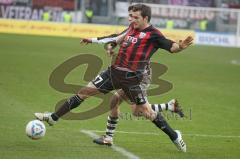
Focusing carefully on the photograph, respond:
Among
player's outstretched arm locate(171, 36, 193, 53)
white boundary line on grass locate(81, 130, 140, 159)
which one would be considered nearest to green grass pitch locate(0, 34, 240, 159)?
white boundary line on grass locate(81, 130, 140, 159)

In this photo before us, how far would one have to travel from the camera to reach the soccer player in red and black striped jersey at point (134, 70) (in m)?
10.5

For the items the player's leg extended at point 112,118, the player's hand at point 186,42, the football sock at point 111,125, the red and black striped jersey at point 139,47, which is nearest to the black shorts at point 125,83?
the red and black striped jersey at point 139,47

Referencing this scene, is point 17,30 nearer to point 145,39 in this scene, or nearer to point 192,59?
point 192,59

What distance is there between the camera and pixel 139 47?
34.6 feet

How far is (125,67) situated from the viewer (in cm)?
1064

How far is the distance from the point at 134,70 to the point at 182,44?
3.46ft

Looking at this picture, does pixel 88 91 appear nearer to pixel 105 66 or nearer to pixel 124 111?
pixel 124 111

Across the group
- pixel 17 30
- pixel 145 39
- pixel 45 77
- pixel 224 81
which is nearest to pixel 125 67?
pixel 145 39

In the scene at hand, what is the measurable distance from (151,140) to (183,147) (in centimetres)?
107

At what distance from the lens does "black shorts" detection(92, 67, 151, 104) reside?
10.6 metres

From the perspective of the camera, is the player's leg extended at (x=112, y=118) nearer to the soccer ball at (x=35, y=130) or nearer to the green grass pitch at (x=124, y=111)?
the green grass pitch at (x=124, y=111)

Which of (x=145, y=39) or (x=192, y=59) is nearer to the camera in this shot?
(x=145, y=39)

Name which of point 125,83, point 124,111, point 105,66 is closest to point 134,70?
point 125,83

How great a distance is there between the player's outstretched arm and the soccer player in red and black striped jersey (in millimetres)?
257
